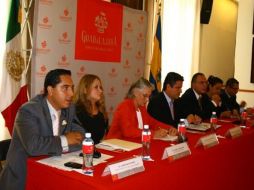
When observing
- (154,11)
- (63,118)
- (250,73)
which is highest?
(154,11)

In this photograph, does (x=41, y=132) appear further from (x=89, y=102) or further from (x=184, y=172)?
(x=184, y=172)

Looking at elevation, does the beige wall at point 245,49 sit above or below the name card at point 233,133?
above

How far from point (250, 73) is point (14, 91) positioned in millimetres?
4605

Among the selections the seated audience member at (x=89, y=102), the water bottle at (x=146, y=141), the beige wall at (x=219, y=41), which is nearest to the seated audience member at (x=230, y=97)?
the beige wall at (x=219, y=41)

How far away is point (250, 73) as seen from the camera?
6418mm

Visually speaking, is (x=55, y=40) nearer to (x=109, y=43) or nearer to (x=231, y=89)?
(x=109, y=43)

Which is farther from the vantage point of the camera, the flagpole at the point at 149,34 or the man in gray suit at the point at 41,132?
the flagpole at the point at 149,34

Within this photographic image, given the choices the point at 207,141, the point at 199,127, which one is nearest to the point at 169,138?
the point at 207,141

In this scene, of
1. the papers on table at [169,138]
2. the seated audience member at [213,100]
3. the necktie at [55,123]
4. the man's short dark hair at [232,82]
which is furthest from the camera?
the man's short dark hair at [232,82]

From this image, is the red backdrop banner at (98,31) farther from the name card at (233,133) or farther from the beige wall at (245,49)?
the beige wall at (245,49)

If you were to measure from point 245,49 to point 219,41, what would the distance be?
1.52 m

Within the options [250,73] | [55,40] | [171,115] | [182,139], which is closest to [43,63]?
[55,40]

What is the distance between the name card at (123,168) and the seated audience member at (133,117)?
0.97m

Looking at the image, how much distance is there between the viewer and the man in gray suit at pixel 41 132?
2.02 meters
